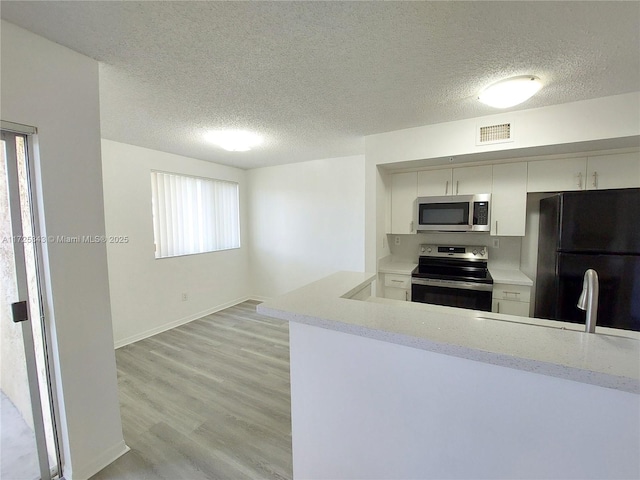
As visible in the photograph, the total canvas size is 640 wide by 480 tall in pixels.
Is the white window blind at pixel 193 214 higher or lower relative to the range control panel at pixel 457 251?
higher

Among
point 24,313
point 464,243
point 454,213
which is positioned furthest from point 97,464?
point 464,243

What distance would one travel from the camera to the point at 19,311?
1.37 metres

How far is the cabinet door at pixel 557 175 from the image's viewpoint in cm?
255

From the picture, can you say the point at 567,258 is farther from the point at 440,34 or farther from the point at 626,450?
the point at 440,34

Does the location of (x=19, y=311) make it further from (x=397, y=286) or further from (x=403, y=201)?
(x=403, y=201)

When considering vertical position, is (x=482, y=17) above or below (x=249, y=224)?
above

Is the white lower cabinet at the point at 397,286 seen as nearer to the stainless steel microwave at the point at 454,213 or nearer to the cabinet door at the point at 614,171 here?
the stainless steel microwave at the point at 454,213

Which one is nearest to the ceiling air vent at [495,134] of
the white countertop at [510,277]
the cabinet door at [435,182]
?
the cabinet door at [435,182]

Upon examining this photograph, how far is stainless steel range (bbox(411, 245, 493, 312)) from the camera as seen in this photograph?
2799 mm

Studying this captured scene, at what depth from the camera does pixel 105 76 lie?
169 centimetres

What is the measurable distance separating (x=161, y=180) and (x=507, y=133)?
13.3 feet

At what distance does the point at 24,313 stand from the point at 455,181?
12.2 ft

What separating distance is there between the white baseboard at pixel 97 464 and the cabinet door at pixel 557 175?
13.5ft

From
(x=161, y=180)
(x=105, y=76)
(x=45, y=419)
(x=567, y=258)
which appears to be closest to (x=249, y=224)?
(x=161, y=180)
